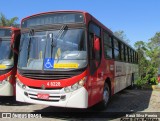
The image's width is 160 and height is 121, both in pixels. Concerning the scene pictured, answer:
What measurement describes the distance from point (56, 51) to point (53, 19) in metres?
1.05

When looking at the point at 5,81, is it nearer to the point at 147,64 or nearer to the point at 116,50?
the point at 116,50

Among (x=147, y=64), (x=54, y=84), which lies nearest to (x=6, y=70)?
(x=54, y=84)

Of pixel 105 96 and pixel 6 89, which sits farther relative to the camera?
pixel 6 89

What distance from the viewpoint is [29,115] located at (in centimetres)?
868

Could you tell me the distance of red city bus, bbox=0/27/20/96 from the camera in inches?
398

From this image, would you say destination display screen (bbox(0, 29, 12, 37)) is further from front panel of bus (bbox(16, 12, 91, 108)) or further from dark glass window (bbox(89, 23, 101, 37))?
dark glass window (bbox(89, 23, 101, 37))

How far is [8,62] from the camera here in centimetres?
1019

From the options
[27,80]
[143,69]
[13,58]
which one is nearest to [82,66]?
[27,80]

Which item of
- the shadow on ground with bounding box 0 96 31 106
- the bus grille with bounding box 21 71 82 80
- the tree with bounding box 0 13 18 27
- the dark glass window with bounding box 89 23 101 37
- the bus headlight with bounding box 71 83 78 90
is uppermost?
the tree with bounding box 0 13 18 27

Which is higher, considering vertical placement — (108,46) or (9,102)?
(108,46)

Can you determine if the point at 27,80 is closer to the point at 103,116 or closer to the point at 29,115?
the point at 29,115

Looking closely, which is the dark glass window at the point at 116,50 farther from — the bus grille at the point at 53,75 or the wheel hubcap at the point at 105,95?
the bus grille at the point at 53,75

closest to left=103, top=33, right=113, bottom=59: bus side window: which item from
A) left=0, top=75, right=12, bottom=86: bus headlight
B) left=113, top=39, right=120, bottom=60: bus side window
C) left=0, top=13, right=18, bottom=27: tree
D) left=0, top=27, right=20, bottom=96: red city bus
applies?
left=113, top=39, right=120, bottom=60: bus side window

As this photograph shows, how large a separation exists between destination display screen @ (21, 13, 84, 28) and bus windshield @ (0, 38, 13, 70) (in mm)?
1775
